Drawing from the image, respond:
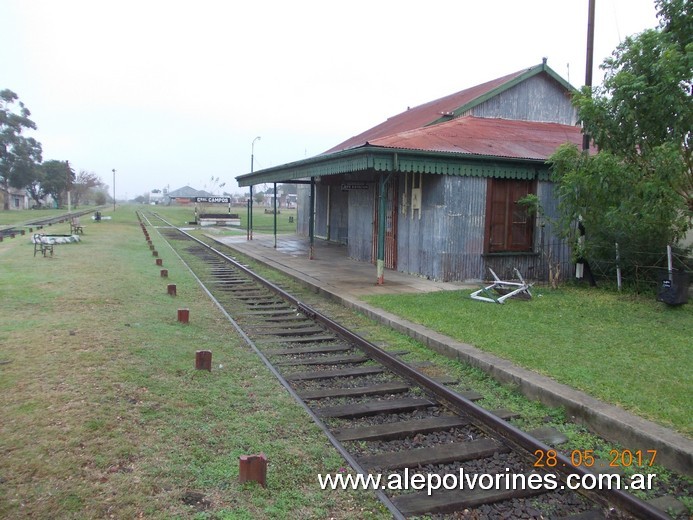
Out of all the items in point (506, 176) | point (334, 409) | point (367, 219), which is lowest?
point (334, 409)

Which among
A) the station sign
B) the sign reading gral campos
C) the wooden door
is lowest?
the wooden door

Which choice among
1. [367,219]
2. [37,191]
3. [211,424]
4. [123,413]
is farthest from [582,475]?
[37,191]

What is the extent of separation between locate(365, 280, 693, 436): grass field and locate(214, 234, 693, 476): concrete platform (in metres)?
0.21

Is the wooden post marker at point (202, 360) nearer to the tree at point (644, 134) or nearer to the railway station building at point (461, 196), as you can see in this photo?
the railway station building at point (461, 196)

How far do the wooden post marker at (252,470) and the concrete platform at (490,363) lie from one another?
302 cm

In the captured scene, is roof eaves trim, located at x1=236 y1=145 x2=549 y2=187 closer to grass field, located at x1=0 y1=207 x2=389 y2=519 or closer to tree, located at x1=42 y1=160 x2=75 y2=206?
grass field, located at x1=0 y1=207 x2=389 y2=519

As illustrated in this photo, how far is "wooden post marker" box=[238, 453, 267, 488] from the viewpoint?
3670 millimetres

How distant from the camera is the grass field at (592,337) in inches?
209

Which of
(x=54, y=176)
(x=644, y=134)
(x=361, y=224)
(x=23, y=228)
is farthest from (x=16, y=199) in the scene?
(x=644, y=134)

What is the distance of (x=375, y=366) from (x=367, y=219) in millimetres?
10607

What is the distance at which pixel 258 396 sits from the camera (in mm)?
5488

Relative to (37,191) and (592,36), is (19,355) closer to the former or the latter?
(592,36)

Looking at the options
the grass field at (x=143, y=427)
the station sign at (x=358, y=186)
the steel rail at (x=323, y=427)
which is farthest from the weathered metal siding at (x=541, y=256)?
the grass field at (x=143, y=427)

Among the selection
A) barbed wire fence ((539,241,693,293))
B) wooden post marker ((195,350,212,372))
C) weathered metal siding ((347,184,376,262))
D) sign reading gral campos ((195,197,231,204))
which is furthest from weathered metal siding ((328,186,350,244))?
sign reading gral campos ((195,197,231,204))
